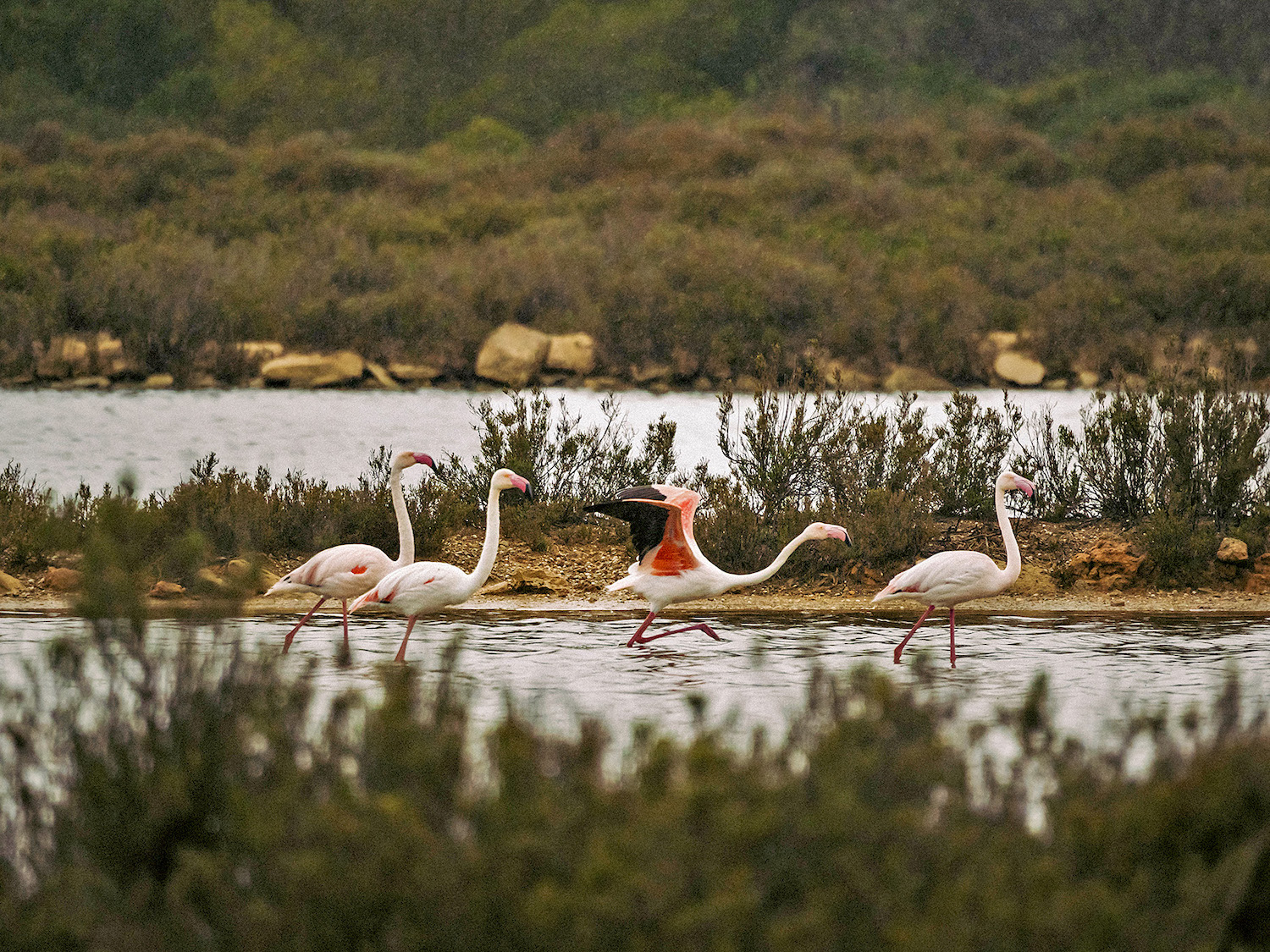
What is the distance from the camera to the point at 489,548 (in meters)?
9.66

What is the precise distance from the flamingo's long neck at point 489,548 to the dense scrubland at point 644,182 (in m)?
6.88

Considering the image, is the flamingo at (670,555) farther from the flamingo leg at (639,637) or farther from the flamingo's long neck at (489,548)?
the flamingo's long neck at (489,548)

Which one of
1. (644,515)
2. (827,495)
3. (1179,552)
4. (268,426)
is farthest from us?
(268,426)

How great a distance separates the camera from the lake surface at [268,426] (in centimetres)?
2175

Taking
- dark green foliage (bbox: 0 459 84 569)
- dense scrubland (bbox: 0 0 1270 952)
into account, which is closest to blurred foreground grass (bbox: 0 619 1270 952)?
dense scrubland (bbox: 0 0 1270 952)

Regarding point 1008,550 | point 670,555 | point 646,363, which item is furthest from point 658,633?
point 646,363

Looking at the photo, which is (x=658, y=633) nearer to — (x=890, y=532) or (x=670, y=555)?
(x=670, y=555)

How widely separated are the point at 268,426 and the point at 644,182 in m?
42.0

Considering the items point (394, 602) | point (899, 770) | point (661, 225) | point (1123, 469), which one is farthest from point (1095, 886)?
point (661, 225)

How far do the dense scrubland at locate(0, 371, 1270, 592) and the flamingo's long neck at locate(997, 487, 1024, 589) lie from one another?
1.70 m

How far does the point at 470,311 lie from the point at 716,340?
7876 millimetres

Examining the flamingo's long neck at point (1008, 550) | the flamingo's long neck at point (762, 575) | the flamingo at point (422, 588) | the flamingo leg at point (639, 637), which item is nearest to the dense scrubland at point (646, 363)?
the flamingo at point (422, 588)

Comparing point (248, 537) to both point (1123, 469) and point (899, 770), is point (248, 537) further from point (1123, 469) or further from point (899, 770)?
point (899, 770)

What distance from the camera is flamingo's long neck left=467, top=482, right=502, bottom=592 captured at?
937 cm
